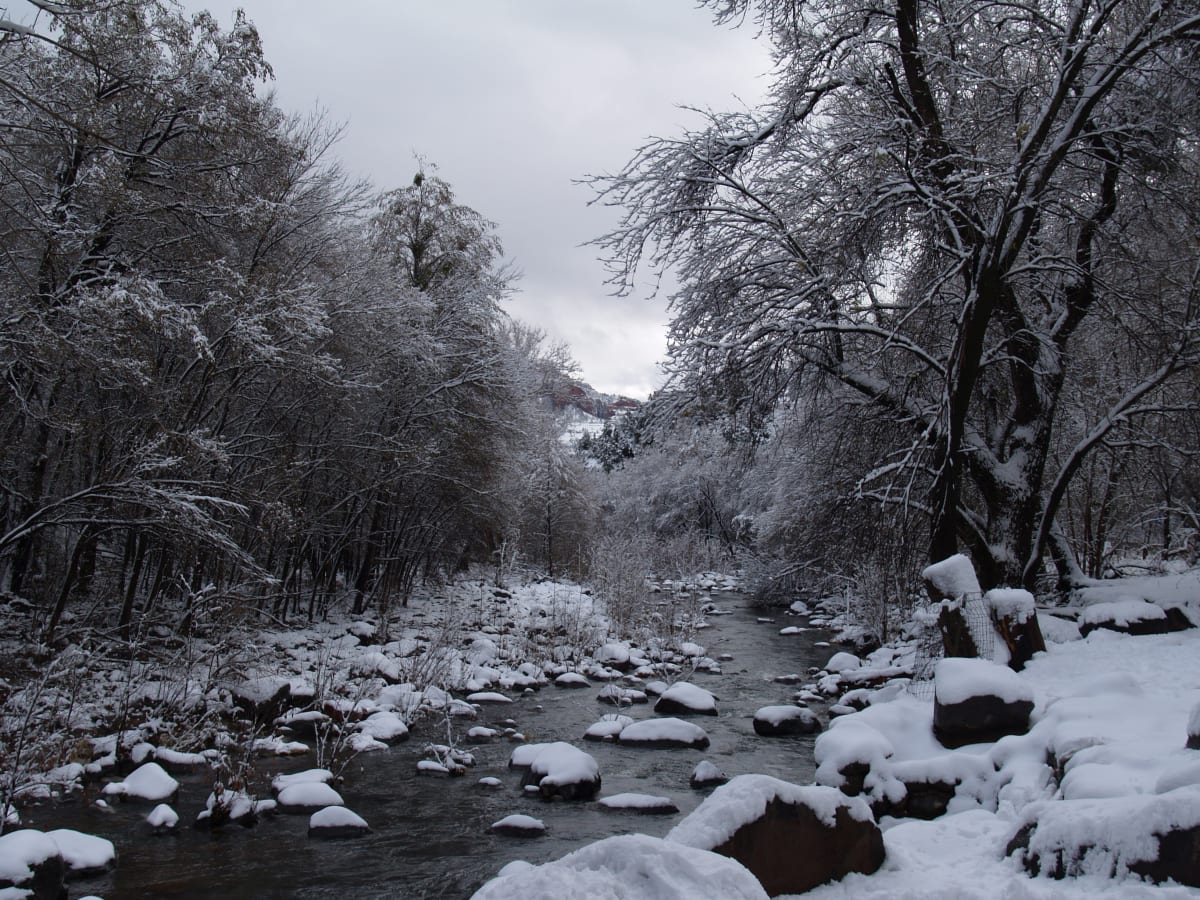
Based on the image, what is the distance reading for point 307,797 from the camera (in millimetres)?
7305

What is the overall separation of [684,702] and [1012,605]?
19.1 ft

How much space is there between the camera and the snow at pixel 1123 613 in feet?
24.9

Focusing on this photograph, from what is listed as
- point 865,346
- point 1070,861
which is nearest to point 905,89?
point 865,346

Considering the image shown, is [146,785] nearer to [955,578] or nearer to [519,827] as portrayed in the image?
[519,827]

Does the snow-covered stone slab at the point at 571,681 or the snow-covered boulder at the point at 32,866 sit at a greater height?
the snow-covered boulder at the point at 32,866

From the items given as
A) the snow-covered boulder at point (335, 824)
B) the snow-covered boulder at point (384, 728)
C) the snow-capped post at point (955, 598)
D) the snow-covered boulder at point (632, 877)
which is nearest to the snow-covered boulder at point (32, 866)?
the snow-covered boulder at point (335, 824)

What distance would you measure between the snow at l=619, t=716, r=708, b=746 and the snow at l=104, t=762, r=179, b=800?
5294 millimetres

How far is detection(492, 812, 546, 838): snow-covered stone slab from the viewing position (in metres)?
6.85

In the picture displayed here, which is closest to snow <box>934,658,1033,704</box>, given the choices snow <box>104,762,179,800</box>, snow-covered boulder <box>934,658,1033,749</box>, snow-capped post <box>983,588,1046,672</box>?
snow-covered boulder <box>934,658,1033,749</box>

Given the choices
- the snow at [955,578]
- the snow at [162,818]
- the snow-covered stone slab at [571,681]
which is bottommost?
the snow-covered stone slab at [571,681]

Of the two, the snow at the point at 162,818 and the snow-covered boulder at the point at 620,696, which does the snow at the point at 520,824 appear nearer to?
the snow at the point at 162,818

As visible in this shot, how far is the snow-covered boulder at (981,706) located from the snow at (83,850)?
654cm

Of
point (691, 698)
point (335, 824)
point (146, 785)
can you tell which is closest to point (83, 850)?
point (146, 785)

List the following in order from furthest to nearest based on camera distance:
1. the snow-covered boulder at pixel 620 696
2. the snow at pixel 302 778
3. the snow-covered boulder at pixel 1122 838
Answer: the snow-covered boulder at pixel 620 696 < the snow at pixel 302 778 < the snow-covered boulder at pixel 1122 838
